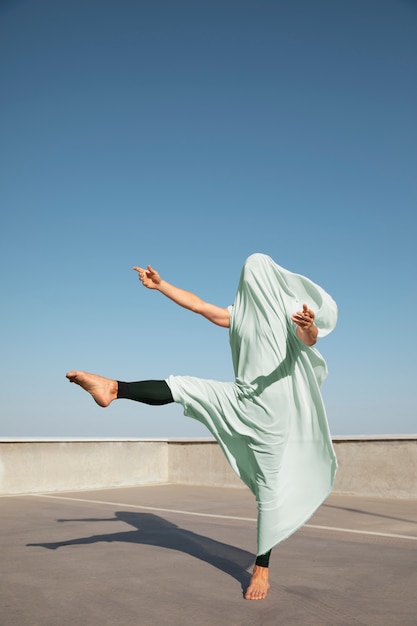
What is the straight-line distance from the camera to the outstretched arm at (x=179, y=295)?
4.37 metres

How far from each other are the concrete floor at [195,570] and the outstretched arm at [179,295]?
1.83m

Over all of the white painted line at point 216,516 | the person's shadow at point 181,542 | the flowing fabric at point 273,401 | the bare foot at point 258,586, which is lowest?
the white painted line at point 216,516

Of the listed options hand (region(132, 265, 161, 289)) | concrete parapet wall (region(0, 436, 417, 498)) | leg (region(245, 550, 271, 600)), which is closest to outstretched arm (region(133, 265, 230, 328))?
hand (region(132, 265, 161, 289))

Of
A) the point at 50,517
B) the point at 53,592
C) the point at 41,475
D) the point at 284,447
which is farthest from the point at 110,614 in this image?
the point at 41,475

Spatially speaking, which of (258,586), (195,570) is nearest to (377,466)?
(195,570)

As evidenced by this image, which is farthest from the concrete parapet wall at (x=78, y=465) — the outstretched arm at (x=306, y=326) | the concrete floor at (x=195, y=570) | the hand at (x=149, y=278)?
the outstretched arm at (x=306, y=326)

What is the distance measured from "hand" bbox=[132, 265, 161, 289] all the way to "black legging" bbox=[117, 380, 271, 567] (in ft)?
2.62

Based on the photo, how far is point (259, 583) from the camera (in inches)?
149

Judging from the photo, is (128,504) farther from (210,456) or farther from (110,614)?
(110,614)

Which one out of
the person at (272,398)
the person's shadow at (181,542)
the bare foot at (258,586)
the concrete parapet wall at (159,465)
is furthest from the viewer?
the concrete parapet wall at (159,465)

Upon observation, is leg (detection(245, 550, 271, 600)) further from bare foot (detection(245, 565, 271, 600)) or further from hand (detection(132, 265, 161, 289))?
hand (detection(132, 265, 161, 289))

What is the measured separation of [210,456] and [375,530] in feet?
24.1

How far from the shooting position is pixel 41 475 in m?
12.8

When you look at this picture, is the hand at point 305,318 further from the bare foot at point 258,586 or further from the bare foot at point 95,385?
the bare foot at point 258,586
